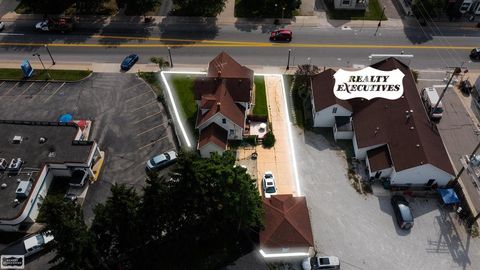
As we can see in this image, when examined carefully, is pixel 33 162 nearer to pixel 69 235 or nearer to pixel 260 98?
pixel 69 235

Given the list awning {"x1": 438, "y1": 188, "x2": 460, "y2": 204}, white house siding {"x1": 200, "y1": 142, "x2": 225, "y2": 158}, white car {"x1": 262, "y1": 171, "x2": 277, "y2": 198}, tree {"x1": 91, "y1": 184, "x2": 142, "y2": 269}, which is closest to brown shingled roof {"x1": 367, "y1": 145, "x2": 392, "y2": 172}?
awning {"x1": 438, "y1": 188, "x2": 460, "y2": 204}

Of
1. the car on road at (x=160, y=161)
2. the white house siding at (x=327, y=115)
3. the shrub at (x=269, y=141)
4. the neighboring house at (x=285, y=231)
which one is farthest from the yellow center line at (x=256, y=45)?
the neighboring house at (x=285, y=231)

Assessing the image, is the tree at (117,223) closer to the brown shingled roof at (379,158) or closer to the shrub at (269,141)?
the shrub at (269,141)

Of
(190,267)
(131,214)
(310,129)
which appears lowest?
(190,267)

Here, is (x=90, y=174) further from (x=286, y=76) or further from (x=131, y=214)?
(x=286, y=76)

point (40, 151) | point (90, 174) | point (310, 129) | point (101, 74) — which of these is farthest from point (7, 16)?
point (310, 129)

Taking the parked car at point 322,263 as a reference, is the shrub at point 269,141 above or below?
above
